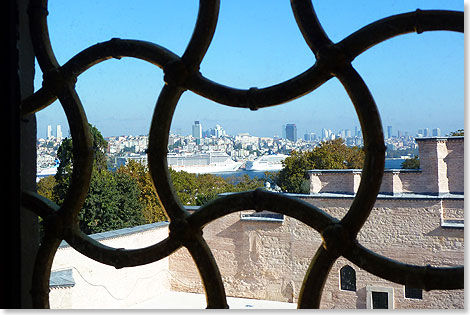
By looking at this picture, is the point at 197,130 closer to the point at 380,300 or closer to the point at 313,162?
the point at 313,162

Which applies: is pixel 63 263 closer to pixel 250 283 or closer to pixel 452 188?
pixel 250 283

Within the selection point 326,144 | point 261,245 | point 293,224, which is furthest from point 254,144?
point 261,245

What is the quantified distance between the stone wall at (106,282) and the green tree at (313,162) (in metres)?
2.28

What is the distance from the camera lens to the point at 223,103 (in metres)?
0.91

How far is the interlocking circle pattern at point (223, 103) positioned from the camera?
817 millimetres

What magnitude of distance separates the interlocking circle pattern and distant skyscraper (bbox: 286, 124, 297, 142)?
63 cm

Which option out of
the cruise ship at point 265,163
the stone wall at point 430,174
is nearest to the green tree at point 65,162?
the cruise ship at point 265,163

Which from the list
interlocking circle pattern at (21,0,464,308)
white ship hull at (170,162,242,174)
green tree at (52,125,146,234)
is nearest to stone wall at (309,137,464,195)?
white ship hull at (170,162,242,174)

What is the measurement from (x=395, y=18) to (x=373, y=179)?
275 mm

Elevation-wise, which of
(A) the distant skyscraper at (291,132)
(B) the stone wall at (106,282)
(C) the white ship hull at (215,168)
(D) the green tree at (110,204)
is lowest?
(B) the stone wall at (106,282)

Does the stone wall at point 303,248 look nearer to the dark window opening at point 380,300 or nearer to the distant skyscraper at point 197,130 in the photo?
the dark window opening at point 380,300

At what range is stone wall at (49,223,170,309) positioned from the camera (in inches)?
174

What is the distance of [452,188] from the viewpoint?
2043 mm

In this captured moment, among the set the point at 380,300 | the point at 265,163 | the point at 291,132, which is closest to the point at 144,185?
the point at 265,163
